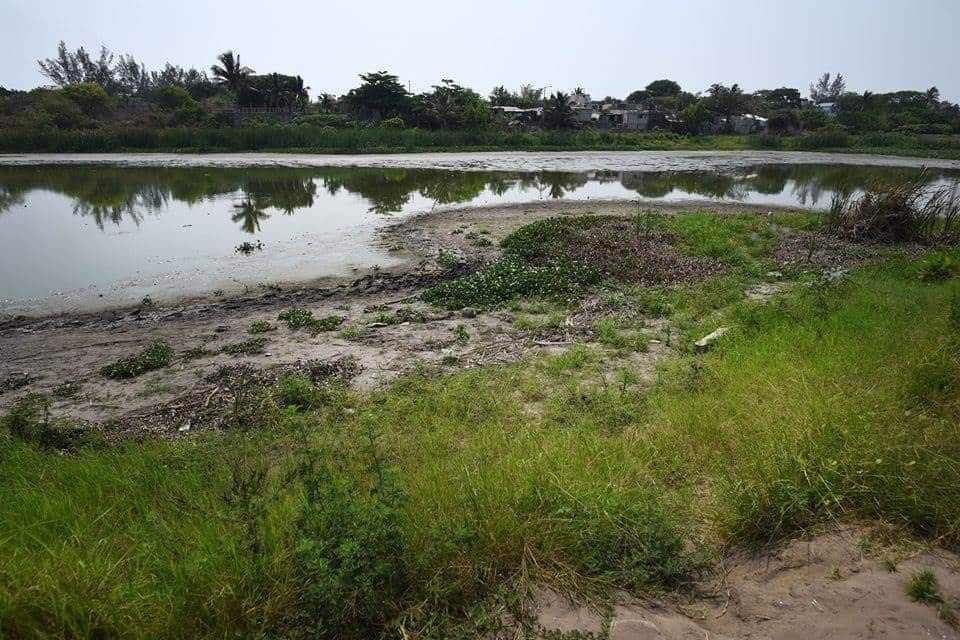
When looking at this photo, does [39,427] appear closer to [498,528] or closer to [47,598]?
[47,598]

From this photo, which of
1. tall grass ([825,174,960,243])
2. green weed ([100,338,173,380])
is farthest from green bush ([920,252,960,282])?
green weed ([100,338,173,380])

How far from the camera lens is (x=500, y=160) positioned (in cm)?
3769

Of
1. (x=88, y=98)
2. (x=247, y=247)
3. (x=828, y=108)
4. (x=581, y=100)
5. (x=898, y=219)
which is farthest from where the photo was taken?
(x=828, y=108)

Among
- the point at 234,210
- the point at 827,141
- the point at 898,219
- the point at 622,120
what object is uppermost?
the point at 622,120

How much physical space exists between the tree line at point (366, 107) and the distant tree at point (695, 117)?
117mm

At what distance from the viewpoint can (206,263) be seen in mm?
12062

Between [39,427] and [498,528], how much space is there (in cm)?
486

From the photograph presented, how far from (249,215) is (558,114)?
1866 inches

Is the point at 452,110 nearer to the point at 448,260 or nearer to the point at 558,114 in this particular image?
the point at 558,114

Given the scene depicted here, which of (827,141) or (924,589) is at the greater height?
(827,141)

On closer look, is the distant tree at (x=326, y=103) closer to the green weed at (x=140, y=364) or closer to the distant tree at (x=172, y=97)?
the distant tree at (x=172, y=97)

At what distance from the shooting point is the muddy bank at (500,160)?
32.4m

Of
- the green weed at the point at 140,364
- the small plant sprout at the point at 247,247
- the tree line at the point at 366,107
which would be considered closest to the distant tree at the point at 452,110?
the tree line at the point at 366,107

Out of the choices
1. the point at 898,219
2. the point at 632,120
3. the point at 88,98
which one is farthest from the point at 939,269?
the point at 88,98
